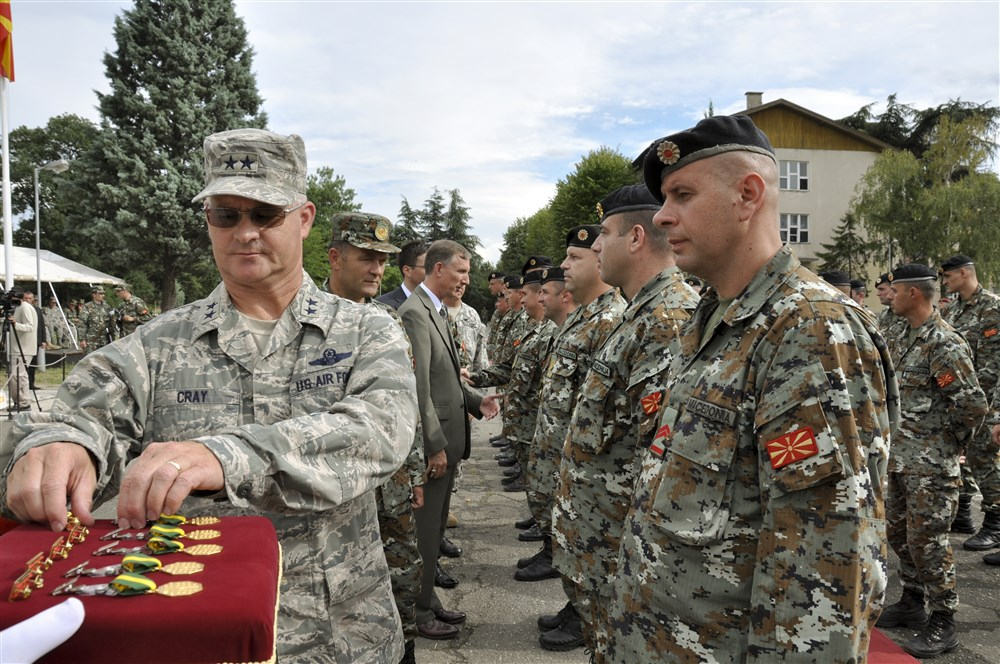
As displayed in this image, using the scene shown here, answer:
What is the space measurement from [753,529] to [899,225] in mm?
41093

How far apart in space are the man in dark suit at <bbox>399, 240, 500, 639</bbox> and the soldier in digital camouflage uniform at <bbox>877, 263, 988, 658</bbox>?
10.0 ft

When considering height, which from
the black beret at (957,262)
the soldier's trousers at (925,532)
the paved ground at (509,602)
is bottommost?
the paved ground at (509,602)

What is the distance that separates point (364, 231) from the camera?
4410mm

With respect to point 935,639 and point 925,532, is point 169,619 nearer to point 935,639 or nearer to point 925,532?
point 935,639

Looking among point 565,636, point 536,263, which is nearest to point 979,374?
point 536,263

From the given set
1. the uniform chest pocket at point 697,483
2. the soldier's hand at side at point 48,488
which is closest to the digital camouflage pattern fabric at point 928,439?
the uniform chest pocket at point 697,483

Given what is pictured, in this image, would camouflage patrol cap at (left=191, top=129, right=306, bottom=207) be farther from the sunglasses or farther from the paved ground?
the paved ground

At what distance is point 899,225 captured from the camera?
119 feet

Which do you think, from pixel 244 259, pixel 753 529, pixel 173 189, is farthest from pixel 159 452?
pixel 173 189

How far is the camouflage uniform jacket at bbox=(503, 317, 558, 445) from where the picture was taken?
7.31 m

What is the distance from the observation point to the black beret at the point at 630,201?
3.64 meters

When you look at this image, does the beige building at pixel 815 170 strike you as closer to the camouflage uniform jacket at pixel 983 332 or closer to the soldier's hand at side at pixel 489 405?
the camouflage uniform jacket at pixel 983 332

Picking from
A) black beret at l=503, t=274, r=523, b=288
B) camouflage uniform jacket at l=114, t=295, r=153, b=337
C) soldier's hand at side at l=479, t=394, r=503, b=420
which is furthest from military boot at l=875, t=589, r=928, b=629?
camouflage uniform jacket at l=114, t=295, r=153, b=337

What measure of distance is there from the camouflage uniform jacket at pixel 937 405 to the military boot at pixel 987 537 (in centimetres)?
169
